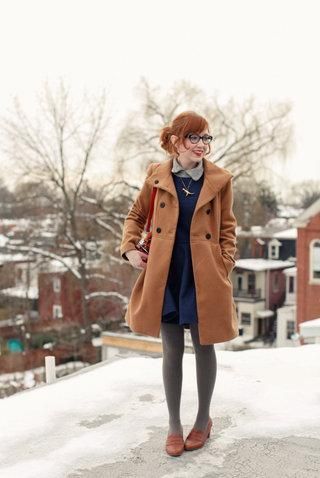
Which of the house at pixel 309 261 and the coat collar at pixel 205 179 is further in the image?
the house at pixel 309 261

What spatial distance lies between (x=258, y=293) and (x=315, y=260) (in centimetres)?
1061

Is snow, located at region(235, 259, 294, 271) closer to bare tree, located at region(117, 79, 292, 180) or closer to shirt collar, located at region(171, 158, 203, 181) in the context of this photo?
bare tree, located at region(117, 79, 292, 180)

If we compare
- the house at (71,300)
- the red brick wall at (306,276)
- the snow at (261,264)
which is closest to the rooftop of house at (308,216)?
the red brick wall at (306,276)

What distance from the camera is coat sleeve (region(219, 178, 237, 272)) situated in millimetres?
3029

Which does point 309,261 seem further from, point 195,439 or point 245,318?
point 195,439

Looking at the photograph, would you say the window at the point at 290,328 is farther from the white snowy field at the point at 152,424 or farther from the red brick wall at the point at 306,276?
the white snowy field at the point at 152,424

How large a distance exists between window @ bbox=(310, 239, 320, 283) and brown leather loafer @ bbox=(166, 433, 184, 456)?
16730mm

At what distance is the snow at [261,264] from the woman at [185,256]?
25876 millimetres

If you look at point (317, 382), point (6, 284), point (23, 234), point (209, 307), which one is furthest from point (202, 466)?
point (6, 284)

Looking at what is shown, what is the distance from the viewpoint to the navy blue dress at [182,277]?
9.64ft

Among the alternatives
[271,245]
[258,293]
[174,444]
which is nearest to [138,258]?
[174,444]

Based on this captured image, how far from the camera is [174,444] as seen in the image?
3107 mm

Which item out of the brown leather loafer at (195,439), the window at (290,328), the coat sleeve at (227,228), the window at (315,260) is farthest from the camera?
the window at (290,328)

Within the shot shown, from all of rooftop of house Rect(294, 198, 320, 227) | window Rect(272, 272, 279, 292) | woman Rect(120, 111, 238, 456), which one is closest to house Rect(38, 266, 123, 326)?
rooftop of house Rect(294, 198, 320, 227)
